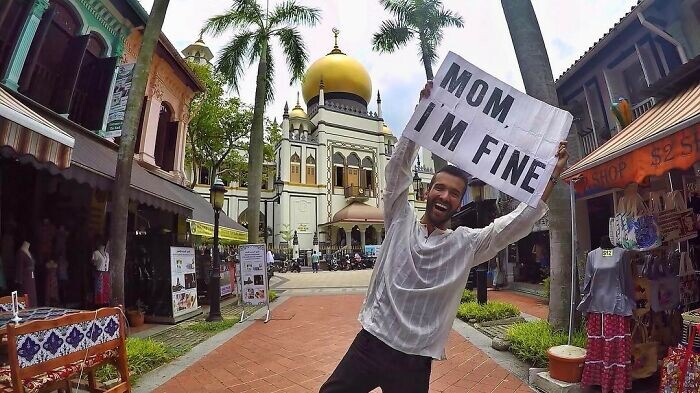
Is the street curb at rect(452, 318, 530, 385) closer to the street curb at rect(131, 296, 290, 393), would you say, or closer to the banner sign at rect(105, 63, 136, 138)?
the street curb at rect(131, 296, 290, 393)

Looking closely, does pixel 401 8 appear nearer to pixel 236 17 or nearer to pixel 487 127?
pixel 236 17

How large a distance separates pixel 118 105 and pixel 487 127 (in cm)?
908

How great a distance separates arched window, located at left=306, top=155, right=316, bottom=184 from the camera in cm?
3928

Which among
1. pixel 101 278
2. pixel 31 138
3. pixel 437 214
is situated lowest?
pixel 101 278

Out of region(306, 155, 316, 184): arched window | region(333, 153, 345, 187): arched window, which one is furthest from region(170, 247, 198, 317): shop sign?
region(333, 153, 345, 187): arched window

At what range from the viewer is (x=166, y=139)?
1346 centimetres

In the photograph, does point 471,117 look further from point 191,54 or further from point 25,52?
point 191,54

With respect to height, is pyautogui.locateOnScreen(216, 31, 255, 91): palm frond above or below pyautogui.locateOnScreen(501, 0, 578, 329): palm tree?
above

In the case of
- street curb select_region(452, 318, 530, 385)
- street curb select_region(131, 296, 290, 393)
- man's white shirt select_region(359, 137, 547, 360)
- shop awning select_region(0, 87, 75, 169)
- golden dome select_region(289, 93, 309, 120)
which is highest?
golden dome select_region(289, 93, 309, 120)

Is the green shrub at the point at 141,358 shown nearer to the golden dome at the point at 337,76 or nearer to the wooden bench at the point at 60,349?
the wooden bench at the point at 60,349

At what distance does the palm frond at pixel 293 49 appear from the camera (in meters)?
14.0

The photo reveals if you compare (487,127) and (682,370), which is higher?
(487,127)

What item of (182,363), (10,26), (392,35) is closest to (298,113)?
(392,35)

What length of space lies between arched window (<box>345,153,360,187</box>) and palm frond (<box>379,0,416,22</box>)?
25.9m
